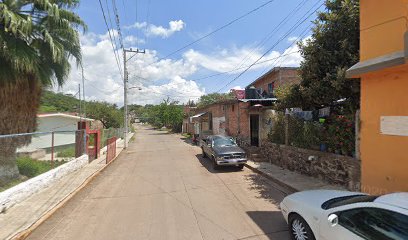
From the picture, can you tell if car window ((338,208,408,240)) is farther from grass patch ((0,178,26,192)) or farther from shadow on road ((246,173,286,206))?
grass patch ((0,178,26,192))

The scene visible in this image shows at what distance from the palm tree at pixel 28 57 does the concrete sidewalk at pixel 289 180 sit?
8736mm

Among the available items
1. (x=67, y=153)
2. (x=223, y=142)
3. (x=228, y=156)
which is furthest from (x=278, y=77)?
(x=67, y=153)

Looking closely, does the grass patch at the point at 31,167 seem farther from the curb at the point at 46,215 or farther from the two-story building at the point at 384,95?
the two-story building at the point at 384,95

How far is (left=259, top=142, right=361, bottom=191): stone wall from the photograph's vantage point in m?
8.82

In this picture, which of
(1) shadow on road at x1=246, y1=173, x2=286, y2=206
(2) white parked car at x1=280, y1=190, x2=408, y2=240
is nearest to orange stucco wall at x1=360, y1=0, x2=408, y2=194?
(2) white parked car at x1=280, y1=190, x2=408, y2=240

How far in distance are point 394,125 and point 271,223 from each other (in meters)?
3.67

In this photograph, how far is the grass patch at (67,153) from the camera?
44.7 feet

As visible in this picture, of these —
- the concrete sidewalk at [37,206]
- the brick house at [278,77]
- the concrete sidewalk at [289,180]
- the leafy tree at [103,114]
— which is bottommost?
the concrete sidewalk at [37,206]

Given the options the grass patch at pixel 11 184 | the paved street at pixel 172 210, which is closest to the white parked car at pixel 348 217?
the paved street at pixel 172 210

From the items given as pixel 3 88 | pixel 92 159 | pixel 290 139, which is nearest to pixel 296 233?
pixel 290 139

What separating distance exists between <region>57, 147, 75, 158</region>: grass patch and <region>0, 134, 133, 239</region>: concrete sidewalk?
4.84 feet

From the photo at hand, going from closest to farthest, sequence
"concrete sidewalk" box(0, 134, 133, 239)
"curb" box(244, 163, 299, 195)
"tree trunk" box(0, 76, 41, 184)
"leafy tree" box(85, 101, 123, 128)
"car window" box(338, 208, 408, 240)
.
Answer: "car window" box(338, 208, 408, 240), "concrete sidewalk" box(0, 134, 133, 239), "tree trunk" box(0, 76, 41, 184), "curb" box(244, 163, 299, 195), "leafy tree" box(85, 101, 123, 128)

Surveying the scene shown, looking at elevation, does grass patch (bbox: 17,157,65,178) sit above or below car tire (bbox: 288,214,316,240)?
above

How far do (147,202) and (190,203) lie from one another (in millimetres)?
1280
